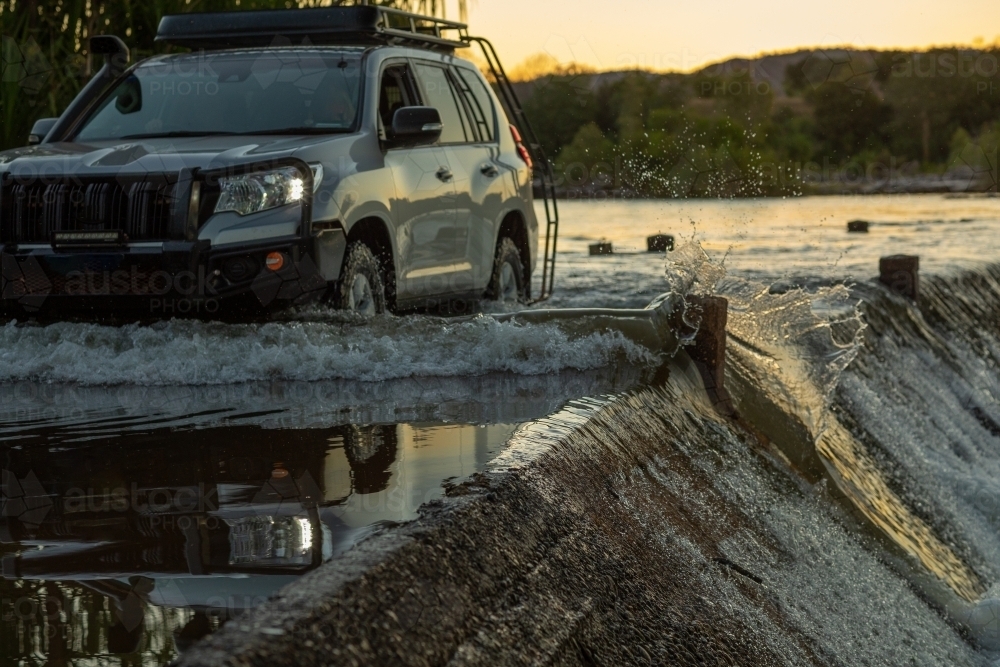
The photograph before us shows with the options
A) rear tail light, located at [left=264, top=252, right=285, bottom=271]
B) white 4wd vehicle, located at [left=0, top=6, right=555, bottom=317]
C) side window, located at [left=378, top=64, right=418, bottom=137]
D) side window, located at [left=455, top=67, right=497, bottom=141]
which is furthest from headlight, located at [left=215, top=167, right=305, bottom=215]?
side window, located at [left=455, top=67, right=497, bottom=141]

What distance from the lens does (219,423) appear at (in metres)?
5.37

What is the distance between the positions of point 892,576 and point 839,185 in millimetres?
49587

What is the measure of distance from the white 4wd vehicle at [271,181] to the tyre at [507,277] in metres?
0.02

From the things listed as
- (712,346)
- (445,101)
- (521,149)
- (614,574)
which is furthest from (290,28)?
(614,574)

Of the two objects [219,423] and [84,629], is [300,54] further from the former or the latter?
[84,629]

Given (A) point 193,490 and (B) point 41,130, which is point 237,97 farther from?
(A) point 193,490

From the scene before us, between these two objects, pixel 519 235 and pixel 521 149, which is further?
pixel 521 149

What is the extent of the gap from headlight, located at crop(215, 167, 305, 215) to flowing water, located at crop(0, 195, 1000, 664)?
555 millimetres

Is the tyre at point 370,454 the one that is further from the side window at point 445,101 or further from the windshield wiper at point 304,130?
the side window at point 445,101

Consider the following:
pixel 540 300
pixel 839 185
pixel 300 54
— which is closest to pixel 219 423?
pixel 300 54

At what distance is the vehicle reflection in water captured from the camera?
10.4 feet

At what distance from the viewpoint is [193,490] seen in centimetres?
425

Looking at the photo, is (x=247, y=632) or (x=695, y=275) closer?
(x=247, y=632)

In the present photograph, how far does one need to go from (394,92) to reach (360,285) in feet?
4.67
